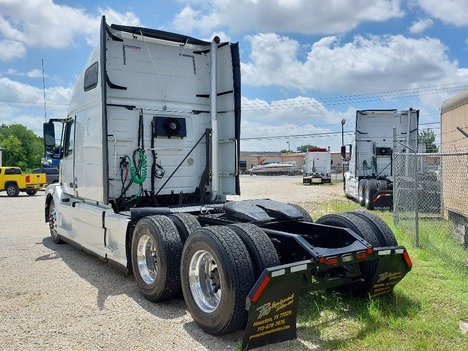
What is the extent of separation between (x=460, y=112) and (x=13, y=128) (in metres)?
92.3

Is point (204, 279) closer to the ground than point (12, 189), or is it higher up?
higher up

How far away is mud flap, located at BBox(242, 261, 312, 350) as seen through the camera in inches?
143

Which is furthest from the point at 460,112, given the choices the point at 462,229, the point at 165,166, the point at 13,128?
the point at 13,128

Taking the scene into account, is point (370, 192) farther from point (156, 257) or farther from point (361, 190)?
point (156, 257)

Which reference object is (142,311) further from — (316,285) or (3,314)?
(316,285)

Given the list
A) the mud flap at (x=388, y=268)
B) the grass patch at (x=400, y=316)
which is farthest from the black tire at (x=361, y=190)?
the mud flap at (x=388, y=268)

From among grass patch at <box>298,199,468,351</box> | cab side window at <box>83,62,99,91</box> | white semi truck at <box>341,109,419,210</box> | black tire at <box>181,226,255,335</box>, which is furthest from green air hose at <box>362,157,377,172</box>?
black tire at <box>181,226,255,335</box>

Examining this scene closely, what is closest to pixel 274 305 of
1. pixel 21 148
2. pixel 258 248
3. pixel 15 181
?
pixel 258 248

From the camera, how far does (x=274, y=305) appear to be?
148 inches

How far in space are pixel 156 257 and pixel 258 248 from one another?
1.63 metres

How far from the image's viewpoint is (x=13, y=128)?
86.6m

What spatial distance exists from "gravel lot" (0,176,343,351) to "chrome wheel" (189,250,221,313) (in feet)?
1.03

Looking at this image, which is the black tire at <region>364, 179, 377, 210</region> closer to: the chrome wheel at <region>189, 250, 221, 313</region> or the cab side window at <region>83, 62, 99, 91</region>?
the cab side window at <region>83, 62, 99, 91</region>

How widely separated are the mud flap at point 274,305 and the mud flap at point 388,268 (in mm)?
1112
